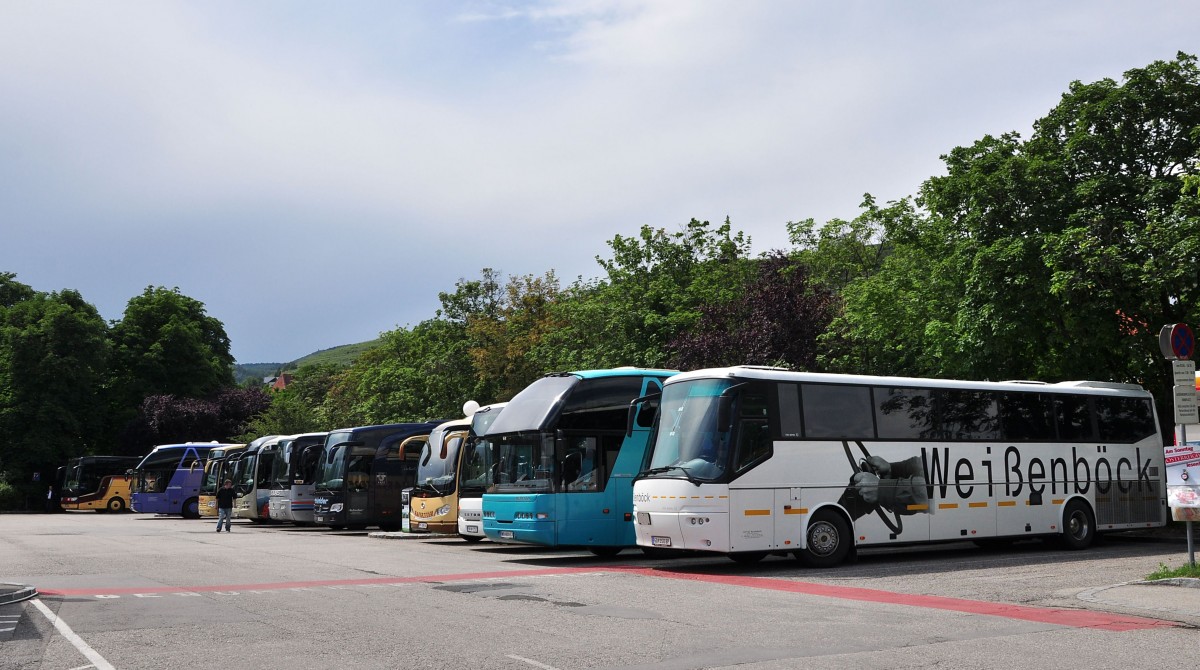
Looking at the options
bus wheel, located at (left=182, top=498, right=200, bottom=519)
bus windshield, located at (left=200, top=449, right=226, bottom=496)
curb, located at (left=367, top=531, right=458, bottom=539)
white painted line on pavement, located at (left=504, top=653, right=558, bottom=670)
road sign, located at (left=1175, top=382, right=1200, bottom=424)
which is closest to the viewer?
white painted line on pavement, located at (left=504, top=653, right=558, bottom=670)

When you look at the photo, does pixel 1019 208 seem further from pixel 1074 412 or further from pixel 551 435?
pixel 551 435

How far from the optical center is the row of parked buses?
16703 mm

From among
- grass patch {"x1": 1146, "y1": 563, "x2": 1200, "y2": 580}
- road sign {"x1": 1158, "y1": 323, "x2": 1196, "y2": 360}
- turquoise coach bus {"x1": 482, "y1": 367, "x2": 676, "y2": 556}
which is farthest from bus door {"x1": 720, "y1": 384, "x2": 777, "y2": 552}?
road sign {"x1": 1158, "y1": 323, "x2": 1196, "y2": 360}

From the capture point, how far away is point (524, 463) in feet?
64.6

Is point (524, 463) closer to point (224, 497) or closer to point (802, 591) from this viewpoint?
point (802, 591)

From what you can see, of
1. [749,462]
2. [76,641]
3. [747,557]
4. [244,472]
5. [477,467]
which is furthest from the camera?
[244,472]

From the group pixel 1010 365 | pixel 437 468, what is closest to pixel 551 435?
pixel 437 468

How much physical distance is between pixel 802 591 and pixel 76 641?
8.47 m

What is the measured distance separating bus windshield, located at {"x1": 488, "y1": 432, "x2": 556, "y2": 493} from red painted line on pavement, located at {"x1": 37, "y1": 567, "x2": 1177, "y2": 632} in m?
2.13

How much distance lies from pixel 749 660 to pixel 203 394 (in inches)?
2625

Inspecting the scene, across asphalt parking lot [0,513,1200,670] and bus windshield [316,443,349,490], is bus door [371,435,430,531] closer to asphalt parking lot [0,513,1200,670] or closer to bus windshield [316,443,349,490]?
bus windshield [316,443,349,490]

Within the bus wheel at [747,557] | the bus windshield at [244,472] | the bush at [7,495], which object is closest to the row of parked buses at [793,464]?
the bus wheel at [747,557]

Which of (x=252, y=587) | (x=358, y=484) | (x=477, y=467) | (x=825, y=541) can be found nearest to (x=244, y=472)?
(x=358, y=484)

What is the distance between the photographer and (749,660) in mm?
8570
